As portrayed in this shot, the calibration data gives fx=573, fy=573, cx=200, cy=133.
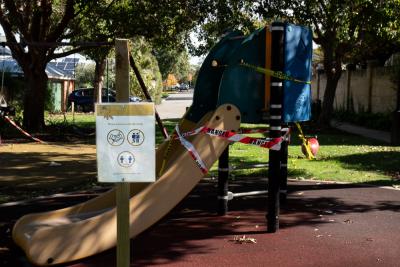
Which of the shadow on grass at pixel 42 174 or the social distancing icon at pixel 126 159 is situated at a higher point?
the social distancing icon at pixel 126 159

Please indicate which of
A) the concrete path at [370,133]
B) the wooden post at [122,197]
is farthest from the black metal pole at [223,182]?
the concrete path at [370,133]

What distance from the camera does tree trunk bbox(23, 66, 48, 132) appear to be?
1941 centimetres

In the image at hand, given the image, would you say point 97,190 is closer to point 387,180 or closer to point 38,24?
point 387,180

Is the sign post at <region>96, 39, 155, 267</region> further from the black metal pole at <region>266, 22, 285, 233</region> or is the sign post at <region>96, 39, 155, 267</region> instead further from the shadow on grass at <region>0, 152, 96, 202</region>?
the shadow on grass at <region>0, 152, 96, 202</region>

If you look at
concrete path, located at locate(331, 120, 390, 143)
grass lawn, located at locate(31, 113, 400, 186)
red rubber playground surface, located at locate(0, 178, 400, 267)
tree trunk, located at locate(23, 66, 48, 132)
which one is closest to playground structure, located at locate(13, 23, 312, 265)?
red rubber playground surface, located at locate(0, 178, 400, 267)

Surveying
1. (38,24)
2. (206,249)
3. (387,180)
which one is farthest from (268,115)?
(38,24)

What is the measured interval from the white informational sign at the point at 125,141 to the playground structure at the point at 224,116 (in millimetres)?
1888

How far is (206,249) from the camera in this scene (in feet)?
19.0

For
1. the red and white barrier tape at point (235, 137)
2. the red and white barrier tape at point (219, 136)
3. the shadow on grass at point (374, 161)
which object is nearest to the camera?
the red and white barrier tape at point (219, 136)

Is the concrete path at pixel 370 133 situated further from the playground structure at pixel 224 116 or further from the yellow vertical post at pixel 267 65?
the yellow vertical post at pixel 267 65

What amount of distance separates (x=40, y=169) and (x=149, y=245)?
633cm

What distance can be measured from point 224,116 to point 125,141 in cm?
281

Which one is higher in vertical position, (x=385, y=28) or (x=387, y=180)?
(x=385, y=28)

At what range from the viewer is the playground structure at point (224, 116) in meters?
5.37
